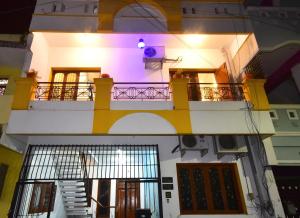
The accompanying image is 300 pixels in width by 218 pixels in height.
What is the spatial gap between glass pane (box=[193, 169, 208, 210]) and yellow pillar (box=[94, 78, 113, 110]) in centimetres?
351

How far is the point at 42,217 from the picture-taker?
802 centimetres

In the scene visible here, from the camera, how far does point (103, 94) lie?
6.29 m

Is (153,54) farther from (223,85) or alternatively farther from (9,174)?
(9,174)

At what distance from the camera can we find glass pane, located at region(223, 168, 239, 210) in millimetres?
6734

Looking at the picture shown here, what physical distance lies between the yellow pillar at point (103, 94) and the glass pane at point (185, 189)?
316 centimetres

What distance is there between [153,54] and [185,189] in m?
4.82

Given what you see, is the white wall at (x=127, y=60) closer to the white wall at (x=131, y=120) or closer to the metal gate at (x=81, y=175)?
the white wall at (x=131, y=120)

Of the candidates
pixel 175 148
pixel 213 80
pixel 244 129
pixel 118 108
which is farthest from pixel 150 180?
pixel 213 80

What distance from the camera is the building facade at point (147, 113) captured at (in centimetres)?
603

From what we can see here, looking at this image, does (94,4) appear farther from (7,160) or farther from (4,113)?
(7,160)

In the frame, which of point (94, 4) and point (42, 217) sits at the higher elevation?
point (94, 4)

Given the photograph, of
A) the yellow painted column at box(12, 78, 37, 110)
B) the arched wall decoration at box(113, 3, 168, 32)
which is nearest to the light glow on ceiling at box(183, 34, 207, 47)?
the arched wall decoration at box(113, 3, 168, 32)

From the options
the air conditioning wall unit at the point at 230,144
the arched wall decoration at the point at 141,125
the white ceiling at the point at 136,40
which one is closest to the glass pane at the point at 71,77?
the white ceiling at the point at 136,40

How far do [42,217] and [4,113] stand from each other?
4280mm
